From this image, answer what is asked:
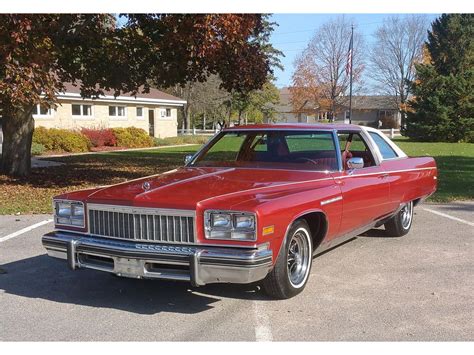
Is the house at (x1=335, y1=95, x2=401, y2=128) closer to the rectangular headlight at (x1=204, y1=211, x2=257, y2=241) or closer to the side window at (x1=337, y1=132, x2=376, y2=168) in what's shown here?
the side window at (x1=337, y1=132, x2=376, y2=168)

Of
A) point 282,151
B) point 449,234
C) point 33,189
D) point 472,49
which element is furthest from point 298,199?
point 472,49

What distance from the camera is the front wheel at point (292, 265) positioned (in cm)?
445

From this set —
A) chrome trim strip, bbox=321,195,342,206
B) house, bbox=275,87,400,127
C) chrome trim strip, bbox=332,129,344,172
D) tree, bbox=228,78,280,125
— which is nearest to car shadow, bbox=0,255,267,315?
chrome trim strip, bbox=321,195,342,206

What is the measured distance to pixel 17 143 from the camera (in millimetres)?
13664

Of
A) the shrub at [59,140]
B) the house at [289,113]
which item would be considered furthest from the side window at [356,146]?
the house at [289,113]

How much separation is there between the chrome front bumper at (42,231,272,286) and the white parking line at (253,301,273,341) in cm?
34

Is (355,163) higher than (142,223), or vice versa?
(355,163)

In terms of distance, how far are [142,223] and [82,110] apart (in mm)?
27436

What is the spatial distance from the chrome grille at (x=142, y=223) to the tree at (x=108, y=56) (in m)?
5.30

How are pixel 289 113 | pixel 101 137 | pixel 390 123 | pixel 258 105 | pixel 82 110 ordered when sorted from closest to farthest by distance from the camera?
pixel 101 137 → pixel 82 110 → pixel 258 105 → pixel 390 123 → pixel 289 113

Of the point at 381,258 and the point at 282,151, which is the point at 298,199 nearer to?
the point at 282,151

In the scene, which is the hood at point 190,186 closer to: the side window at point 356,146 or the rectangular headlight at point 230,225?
the rectangular headlight at point 230,225

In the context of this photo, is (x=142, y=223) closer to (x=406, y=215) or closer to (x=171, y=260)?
(x=171, y=260)

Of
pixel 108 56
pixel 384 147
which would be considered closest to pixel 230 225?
pixel 384 147
